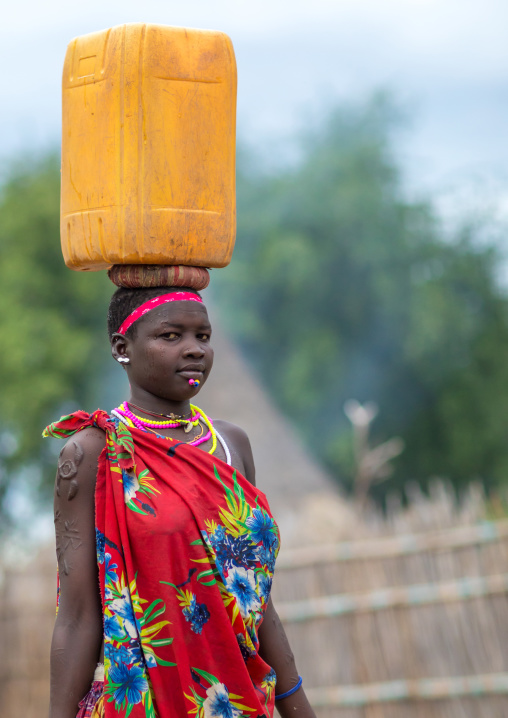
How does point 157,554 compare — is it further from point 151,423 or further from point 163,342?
point 163,342

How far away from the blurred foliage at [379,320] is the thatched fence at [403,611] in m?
15.2

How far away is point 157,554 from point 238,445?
1.69 feet

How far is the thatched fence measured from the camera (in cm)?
601

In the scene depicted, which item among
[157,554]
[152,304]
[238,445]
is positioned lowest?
[157,554]

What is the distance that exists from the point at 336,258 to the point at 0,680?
17357mm

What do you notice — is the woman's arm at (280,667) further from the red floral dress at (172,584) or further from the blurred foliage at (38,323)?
the blurred foliage at (38,323)

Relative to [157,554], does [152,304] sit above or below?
above

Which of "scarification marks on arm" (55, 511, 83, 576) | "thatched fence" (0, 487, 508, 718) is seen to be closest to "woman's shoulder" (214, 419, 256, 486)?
"scarification marks on arm" (55, 511, 83, 576)

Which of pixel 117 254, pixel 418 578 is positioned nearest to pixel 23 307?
pixel 418 578

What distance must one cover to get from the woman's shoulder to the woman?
179 mm

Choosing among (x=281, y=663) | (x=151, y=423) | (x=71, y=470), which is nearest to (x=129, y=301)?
(x=151, y=423)

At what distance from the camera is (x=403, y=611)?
6.14m

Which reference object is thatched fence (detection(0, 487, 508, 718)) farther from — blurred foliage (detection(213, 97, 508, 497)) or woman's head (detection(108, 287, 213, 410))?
blurred foliage (detection(213, 97, 508, 497))

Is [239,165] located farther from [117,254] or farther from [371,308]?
[117,254]
